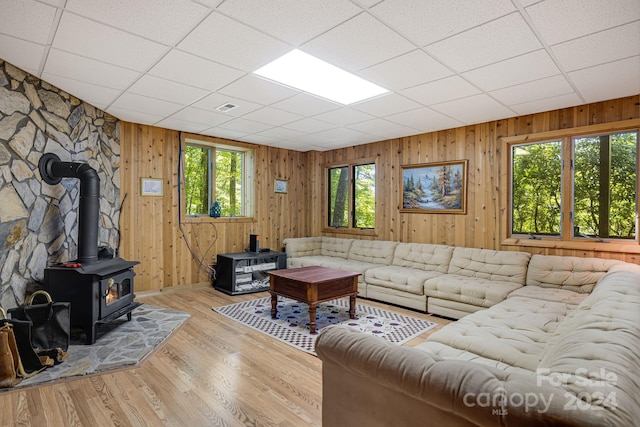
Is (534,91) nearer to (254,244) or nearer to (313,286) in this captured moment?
(313,286)

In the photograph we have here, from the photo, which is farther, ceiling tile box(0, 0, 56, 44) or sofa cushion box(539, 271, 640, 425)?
ceiling tile box(0, 0, 56, 44)

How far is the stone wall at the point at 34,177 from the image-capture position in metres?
2.97

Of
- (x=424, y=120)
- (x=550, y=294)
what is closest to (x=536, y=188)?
(x=550, y=294)

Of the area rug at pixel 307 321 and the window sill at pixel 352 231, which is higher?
the window sill at pixel 352 231

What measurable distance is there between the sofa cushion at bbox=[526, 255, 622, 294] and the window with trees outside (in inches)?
18.0

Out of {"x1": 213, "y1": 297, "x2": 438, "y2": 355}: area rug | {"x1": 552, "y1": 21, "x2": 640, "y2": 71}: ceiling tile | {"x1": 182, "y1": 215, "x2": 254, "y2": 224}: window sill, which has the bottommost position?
{"x1": 213, "y1": 297, "x2": 438, "y2": 355}: area rug

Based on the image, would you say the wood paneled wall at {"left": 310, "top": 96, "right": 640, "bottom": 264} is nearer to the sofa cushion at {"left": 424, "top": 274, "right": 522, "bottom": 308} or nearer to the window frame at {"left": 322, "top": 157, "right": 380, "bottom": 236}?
the window frame at {"left": 322, "top": 157, "right": 380, "bottom": 236}

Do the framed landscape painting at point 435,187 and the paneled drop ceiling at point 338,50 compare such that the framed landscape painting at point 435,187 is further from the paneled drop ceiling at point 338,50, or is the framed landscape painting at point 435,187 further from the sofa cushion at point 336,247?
the sofa cushion at point 336,247

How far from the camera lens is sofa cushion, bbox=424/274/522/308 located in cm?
375

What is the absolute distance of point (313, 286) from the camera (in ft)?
12.5

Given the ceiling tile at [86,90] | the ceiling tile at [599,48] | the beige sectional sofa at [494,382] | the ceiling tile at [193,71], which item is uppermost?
the ceiling tile at [86,90]

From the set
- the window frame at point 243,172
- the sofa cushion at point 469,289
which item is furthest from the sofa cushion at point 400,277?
the window frame at point 243,172

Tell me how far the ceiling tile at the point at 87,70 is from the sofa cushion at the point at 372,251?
4.16m

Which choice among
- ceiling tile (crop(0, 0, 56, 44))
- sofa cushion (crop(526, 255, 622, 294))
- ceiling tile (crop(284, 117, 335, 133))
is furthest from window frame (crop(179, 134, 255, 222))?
sofa cushion (crop(526, 255, 622, 294))
